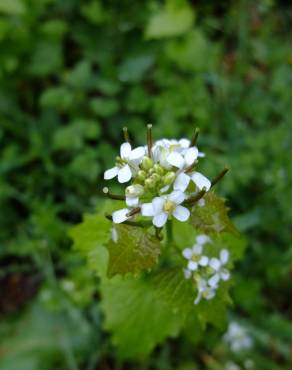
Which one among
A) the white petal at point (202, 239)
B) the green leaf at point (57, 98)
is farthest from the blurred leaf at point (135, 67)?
the white petal at point (202, 239)

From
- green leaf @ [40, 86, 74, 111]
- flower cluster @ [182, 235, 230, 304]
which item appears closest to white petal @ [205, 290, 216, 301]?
flower cluster @ [182, 235, 230, 304]

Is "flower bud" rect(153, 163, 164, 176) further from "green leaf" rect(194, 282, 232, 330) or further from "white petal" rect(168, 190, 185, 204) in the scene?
"green leaf" rect(194, 282, 232, 330)

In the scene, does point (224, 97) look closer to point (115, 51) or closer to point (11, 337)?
point (115, 51)

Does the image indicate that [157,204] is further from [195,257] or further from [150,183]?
[195,257]

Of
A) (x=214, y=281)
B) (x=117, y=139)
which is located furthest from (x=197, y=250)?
(x=117, y=139)

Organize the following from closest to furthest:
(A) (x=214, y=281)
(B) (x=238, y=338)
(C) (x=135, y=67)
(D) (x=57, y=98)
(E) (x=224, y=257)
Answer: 1. (A) (x=214, y=281)
2. (E) (x=224, y=257)
3. (B) (x=238, y=338)
4. (D) (x=57, y=98)
5. (C) (x=135, y=67)

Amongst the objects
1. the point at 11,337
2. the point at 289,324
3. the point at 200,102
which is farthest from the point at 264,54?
the point at 11,337
